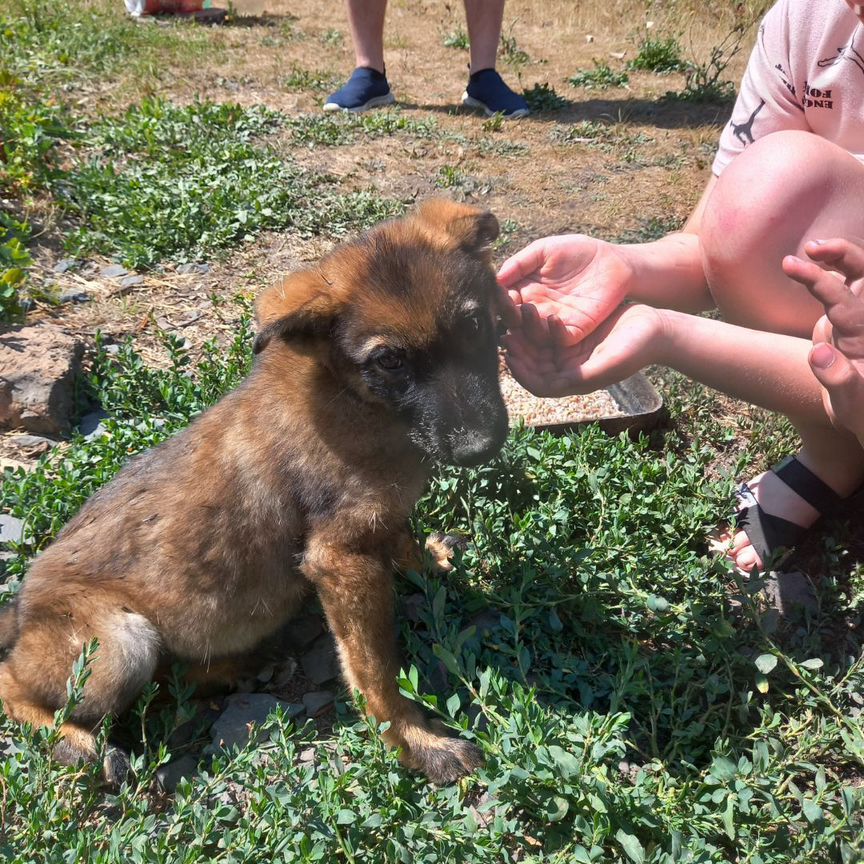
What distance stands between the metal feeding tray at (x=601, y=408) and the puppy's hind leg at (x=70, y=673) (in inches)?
80.3

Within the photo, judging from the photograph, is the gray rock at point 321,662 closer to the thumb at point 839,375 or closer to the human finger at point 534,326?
the human finger at point 534,326

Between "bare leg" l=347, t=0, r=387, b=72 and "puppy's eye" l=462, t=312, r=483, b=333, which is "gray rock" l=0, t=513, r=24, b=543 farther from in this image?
"bare leg" l=347, t=0, r=387, b=72

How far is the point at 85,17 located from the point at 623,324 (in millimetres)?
9874

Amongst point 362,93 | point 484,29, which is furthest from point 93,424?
point 484,29

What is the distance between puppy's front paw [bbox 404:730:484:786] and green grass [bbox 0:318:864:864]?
0.07 meters

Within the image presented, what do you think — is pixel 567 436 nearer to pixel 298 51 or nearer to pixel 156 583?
pixel 156 583

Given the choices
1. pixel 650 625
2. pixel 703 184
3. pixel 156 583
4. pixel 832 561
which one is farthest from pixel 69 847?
pixel 703 184

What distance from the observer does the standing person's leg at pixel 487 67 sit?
26.1ft

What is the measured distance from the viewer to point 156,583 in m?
3.04

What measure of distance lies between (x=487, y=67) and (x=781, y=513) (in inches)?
234

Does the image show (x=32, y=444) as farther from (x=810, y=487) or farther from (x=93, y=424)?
(x=810, y=487)

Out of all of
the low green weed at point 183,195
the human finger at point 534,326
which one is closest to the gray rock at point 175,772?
the human finger at point 534,326

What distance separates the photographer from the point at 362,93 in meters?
7.90

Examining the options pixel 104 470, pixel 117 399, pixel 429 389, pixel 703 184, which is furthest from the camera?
pixel 703 184
